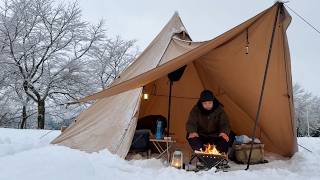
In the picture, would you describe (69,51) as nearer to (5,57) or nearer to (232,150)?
(5,57)

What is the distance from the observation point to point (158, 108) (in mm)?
6262

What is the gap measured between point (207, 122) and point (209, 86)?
1.50 metres

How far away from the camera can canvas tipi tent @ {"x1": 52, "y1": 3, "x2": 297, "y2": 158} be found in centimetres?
412

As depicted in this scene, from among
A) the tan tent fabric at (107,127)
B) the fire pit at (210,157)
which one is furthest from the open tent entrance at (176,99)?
the fire pit at (210,157)

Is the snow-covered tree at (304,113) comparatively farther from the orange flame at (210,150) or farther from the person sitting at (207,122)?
the orange flame at (210,150)

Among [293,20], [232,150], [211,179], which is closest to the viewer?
[211,179]

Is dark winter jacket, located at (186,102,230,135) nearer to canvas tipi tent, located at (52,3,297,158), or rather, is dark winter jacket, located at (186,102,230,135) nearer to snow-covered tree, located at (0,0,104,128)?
canvas tipi tent, located at (52,3,297,158)

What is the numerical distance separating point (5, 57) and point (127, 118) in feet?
35.3

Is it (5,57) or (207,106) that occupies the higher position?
(5,57)

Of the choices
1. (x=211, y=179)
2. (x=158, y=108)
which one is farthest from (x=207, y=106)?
(x=158, y=108)

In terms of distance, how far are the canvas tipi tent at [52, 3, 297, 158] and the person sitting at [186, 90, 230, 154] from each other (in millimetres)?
533

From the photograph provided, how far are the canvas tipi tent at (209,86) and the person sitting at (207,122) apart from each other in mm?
533

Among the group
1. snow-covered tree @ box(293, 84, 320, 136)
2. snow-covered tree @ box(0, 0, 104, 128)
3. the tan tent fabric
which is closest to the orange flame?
the tan tent fabric

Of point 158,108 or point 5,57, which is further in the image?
point 5,57
